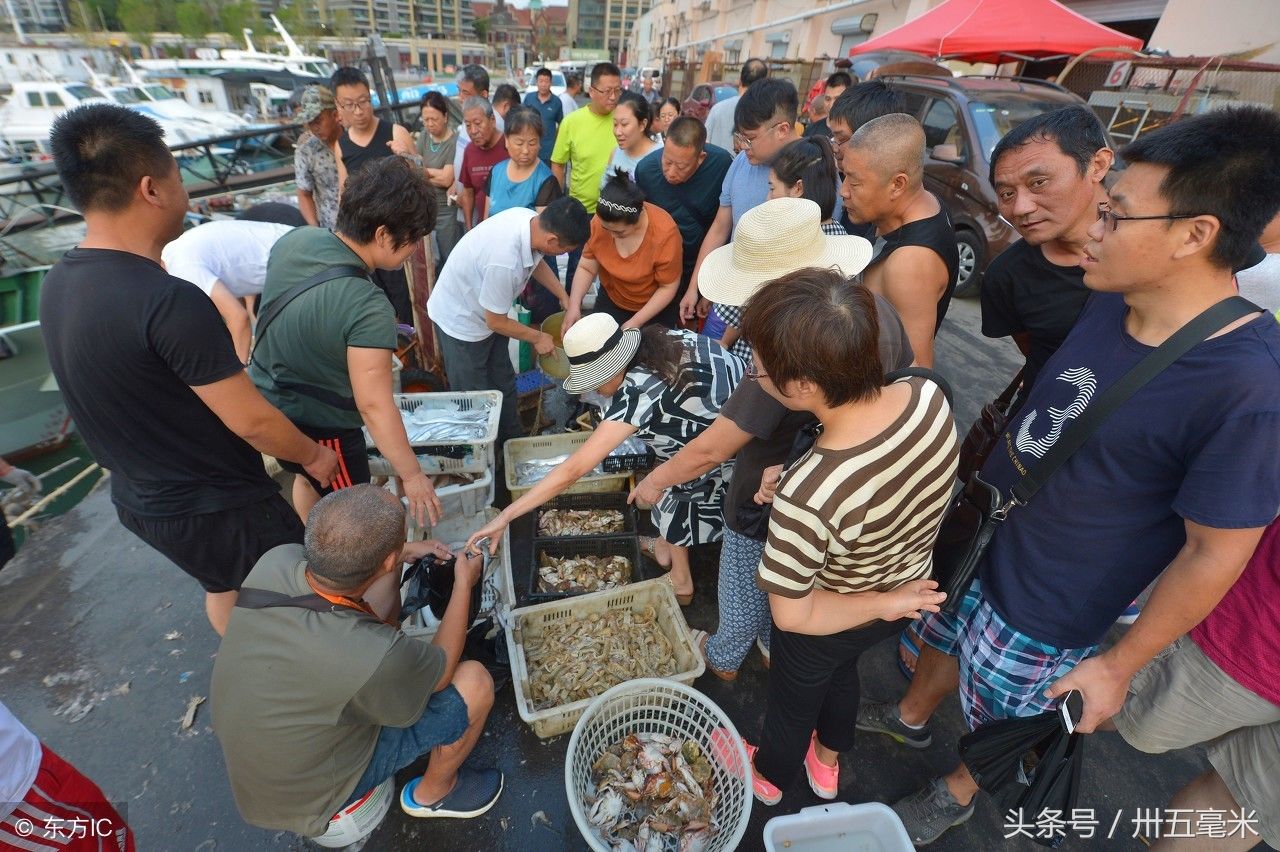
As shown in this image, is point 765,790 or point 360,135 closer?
point 765,790

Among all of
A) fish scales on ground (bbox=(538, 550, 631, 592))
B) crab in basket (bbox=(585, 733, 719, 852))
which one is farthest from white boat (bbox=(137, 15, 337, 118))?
crab in basket (bbox=(585, 733, 719, 852))

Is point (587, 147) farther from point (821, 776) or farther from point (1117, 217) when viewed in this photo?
point (821, 776)

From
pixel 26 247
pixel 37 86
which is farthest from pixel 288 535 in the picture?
pixel 37 86

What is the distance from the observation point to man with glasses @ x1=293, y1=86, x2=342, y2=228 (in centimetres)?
444

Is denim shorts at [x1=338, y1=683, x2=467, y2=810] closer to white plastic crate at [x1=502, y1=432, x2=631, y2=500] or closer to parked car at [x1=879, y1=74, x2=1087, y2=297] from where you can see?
white plastic crate at [x1=502, y1=432, x2=631, y2=500]

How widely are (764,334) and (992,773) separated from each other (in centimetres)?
147

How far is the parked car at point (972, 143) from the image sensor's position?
Answer: 5.81m

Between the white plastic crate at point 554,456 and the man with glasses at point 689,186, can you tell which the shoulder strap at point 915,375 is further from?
the man with glasses at point 689,186

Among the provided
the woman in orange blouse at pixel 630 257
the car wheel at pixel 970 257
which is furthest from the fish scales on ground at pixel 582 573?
the car wheel at pixel 970 257

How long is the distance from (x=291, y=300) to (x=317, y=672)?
4.58 feet

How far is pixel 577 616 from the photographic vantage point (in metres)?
2.61

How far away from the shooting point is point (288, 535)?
2158 millimetres

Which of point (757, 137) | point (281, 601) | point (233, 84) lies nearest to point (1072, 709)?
point (281, 601)

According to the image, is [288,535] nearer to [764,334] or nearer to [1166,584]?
[764,334]
